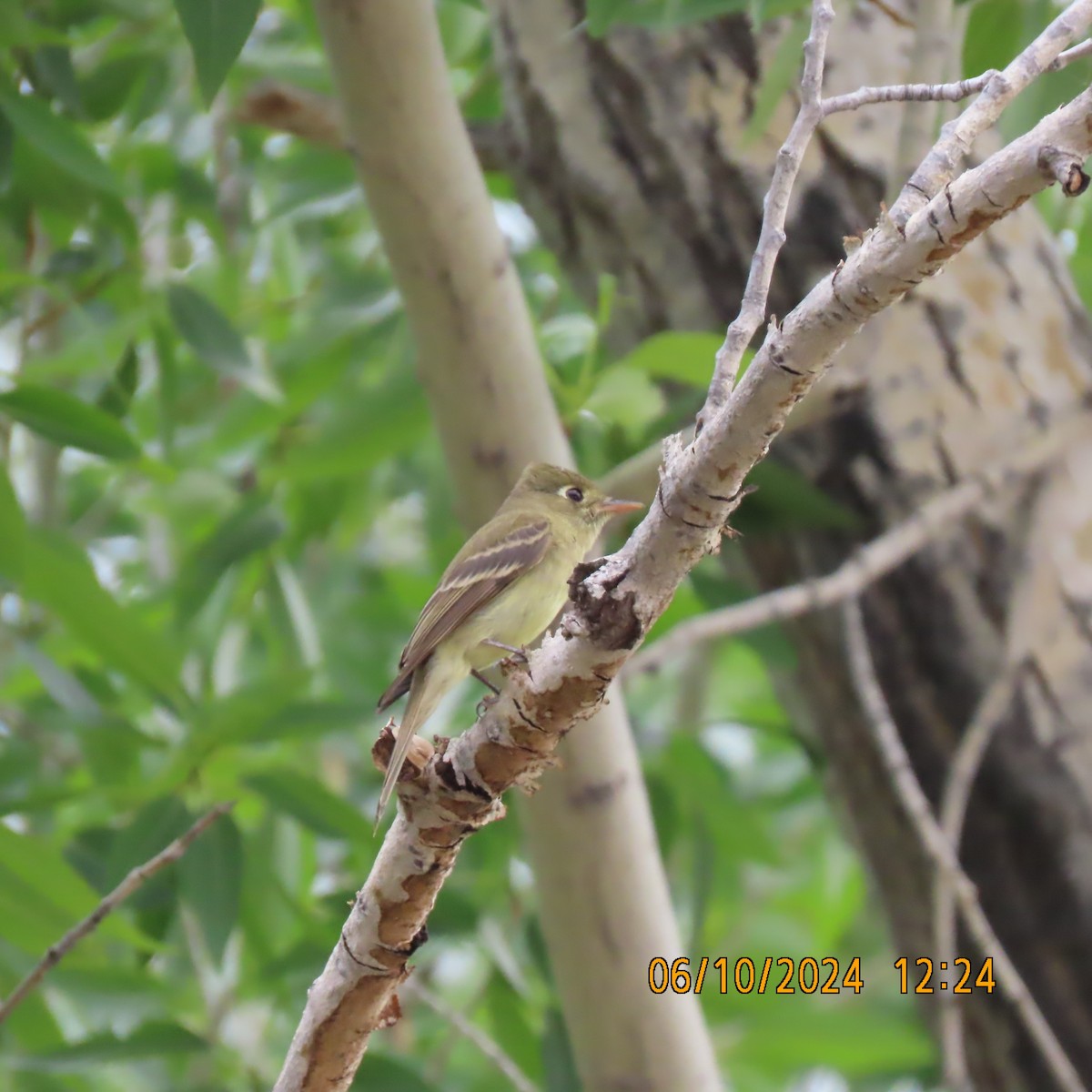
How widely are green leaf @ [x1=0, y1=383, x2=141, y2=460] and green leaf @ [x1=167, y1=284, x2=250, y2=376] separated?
0.66m

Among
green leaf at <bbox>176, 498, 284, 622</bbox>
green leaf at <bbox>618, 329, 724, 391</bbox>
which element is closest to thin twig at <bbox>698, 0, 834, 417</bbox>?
green leaf at <bbox>618, 329, 724, 391</bbox>

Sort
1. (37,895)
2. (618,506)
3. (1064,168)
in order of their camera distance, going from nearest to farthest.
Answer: (1064,168) → (37,895) → (618,506)

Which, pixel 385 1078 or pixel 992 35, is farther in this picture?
pixel 385 1078

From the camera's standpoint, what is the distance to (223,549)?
3676mm

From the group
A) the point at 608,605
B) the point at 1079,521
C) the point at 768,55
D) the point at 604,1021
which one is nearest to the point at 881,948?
the point at 1079,521

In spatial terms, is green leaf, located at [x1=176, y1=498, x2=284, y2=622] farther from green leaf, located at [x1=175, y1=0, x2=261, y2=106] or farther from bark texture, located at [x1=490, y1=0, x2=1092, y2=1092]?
green leaf, located at [x1=175, y1=0, x2=261, y2=106]

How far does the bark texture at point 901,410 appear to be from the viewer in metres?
3.19

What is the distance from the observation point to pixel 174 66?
12.1 ft

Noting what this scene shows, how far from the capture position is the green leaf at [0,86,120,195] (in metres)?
2.77

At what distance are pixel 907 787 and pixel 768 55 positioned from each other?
1.86 metres

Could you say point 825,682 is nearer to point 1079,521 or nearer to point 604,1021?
point 1079,521

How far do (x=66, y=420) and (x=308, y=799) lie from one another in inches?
40.4

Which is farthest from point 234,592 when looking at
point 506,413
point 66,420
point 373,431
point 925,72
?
point 925,72

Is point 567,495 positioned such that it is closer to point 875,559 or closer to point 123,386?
point 875,559
